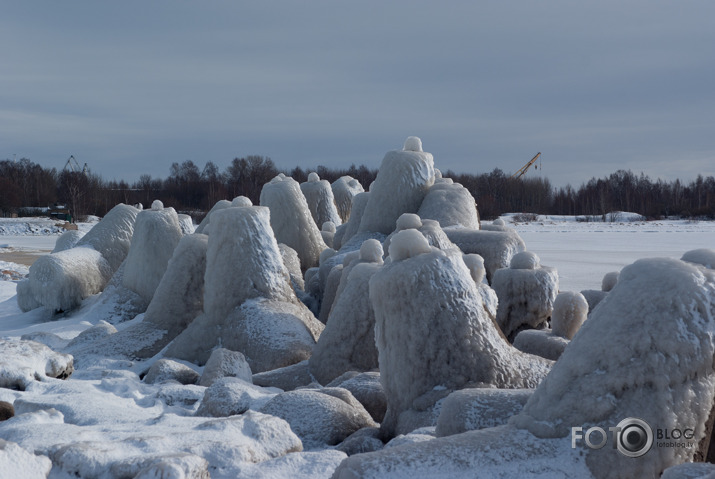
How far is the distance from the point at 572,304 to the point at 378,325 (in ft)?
7.11

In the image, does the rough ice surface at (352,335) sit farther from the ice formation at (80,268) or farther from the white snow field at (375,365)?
the ice formation at (80,268)

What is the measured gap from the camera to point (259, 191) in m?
43.7

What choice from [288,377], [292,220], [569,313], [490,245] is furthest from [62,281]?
[569,313]

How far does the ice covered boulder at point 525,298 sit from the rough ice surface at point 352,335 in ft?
5.44

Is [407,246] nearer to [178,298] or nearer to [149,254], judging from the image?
[178,298]

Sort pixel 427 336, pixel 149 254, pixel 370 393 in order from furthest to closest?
pixel 149 254 → pixel 370 393 → pixel 427 336

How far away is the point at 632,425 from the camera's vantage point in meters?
2.78

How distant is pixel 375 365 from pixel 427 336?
5.70 feet

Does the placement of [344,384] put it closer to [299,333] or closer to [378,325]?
[378,325]

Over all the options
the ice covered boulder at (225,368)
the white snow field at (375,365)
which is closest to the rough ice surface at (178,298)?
the white snow field at (375,365)

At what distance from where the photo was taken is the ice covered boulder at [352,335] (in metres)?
5.76

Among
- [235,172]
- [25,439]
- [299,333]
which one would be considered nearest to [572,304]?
[299,333]

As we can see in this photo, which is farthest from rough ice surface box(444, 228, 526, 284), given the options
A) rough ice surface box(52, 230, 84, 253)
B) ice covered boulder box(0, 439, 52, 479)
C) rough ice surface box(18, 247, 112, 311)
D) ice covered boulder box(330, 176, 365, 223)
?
rough ice surface box(52, 230, 84, 253)

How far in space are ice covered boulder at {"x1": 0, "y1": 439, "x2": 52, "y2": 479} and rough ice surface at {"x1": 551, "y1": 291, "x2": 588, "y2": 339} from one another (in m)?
4.01
